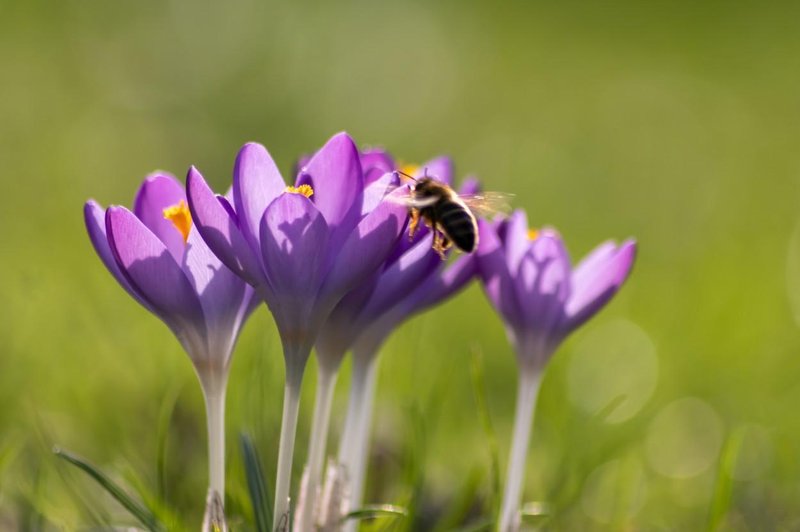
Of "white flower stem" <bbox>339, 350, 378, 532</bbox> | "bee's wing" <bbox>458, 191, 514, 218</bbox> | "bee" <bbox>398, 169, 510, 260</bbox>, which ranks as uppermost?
"bee's wing" <bbox>458, 191, 514, 218</bbox>

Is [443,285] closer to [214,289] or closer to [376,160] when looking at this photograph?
[376,160]

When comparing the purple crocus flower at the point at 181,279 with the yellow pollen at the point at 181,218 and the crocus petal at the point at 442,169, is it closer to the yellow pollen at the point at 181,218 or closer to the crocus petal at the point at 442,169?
the yellow pollen at the point at 181,218

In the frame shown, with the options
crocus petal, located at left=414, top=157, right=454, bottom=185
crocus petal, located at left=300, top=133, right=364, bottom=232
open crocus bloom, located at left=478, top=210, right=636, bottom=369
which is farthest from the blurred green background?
crocus petal, located at left=300, top=133, right=364, bottom=232

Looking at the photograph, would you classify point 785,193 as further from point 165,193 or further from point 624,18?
point 165,193

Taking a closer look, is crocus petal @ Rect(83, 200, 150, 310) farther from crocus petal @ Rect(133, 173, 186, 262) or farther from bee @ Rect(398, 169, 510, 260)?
bee @ Rect(398, 169, 510, 260)

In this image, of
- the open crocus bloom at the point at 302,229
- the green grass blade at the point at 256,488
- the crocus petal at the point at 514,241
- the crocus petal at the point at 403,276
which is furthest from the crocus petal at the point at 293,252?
the crocus petal at the point at 514,241

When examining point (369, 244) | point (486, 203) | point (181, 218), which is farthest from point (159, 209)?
point (486, 203)
